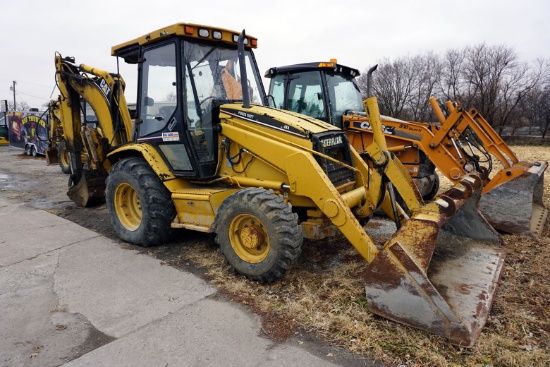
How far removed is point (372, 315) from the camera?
128 inches

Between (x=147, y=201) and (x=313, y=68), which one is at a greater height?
(x=313, y=68)

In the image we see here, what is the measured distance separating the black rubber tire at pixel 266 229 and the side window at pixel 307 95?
3706mm

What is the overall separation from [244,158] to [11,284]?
2872 mm

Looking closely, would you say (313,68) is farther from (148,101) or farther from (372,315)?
(372,315)

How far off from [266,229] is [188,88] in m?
2.08

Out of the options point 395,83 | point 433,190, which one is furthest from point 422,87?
point 433,190

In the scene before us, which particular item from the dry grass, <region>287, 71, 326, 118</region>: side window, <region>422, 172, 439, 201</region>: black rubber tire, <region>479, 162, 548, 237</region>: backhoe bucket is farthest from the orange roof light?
<region>422, 172, 439, 201</region>: black rubber tire

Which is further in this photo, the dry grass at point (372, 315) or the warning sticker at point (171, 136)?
the warning sticker at point (171, 136)

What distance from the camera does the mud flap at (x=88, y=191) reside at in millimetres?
7133

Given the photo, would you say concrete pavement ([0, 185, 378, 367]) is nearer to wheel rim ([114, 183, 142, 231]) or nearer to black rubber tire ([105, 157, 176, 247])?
black rubber tire ([105, 157, 176, 247])

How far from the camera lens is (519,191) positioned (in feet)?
17.7

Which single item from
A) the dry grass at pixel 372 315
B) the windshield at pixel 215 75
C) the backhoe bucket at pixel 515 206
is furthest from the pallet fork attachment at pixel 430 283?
the windshield at pixel 215 75

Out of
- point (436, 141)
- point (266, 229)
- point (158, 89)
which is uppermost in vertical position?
point (158, 89)

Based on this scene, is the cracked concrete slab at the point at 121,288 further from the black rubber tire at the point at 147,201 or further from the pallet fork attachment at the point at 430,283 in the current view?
the pallet fork attachment at the point at 430,283
